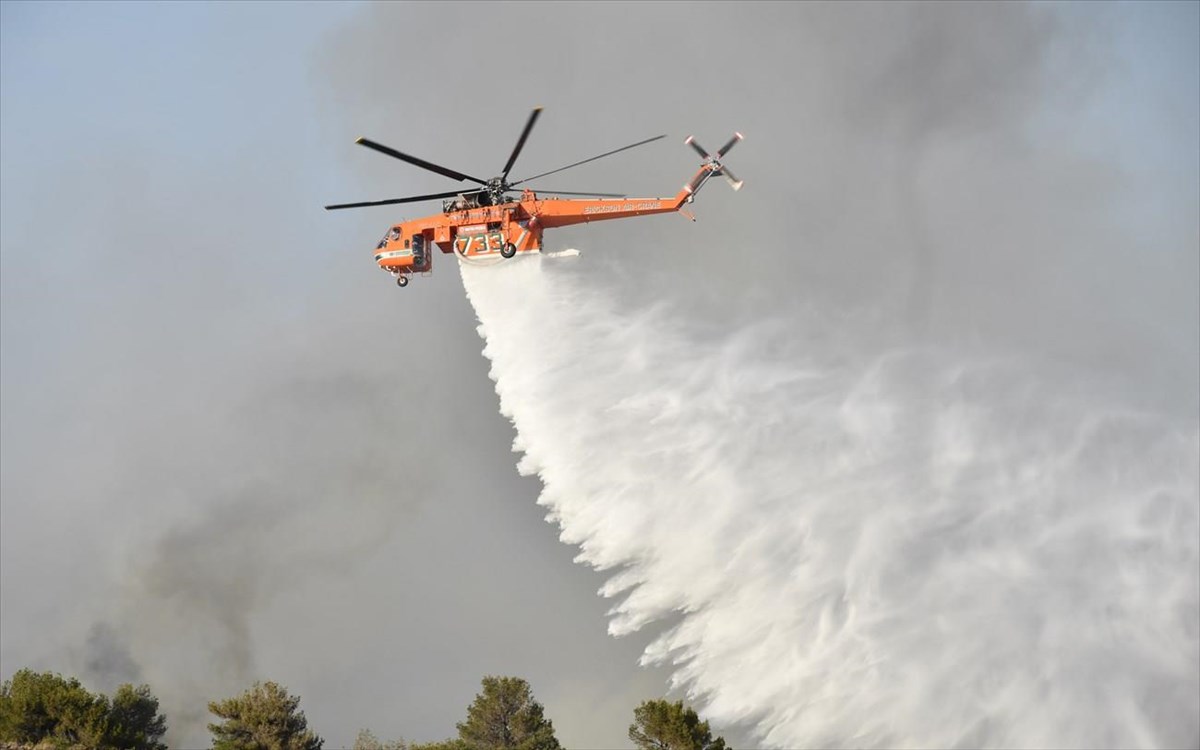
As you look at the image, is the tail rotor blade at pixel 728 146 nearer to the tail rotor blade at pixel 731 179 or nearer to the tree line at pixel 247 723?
the tail rotor blade at pixel 731 179

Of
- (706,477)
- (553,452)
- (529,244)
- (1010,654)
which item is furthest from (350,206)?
(1010,654)

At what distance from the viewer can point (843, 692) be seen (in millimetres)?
47281

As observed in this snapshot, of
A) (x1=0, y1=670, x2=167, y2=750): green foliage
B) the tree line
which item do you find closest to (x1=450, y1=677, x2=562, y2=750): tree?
the tree line

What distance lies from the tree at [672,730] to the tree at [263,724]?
1629cm

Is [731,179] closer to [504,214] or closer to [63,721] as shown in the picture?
[504,214]

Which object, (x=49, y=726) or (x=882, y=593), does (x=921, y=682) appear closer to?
(x=882, y=593)

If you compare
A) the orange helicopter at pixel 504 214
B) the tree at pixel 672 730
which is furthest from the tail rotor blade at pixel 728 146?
the tree at pixel 672 730

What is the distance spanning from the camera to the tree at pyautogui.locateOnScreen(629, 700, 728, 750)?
44.1 meters

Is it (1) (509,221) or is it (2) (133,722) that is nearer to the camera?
(1) (509,221)

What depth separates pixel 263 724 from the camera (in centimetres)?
5103

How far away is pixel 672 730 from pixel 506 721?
1156 centimetres

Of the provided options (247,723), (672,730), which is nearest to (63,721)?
(247,723)

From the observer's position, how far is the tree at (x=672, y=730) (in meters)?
44.1

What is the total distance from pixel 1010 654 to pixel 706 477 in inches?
659
